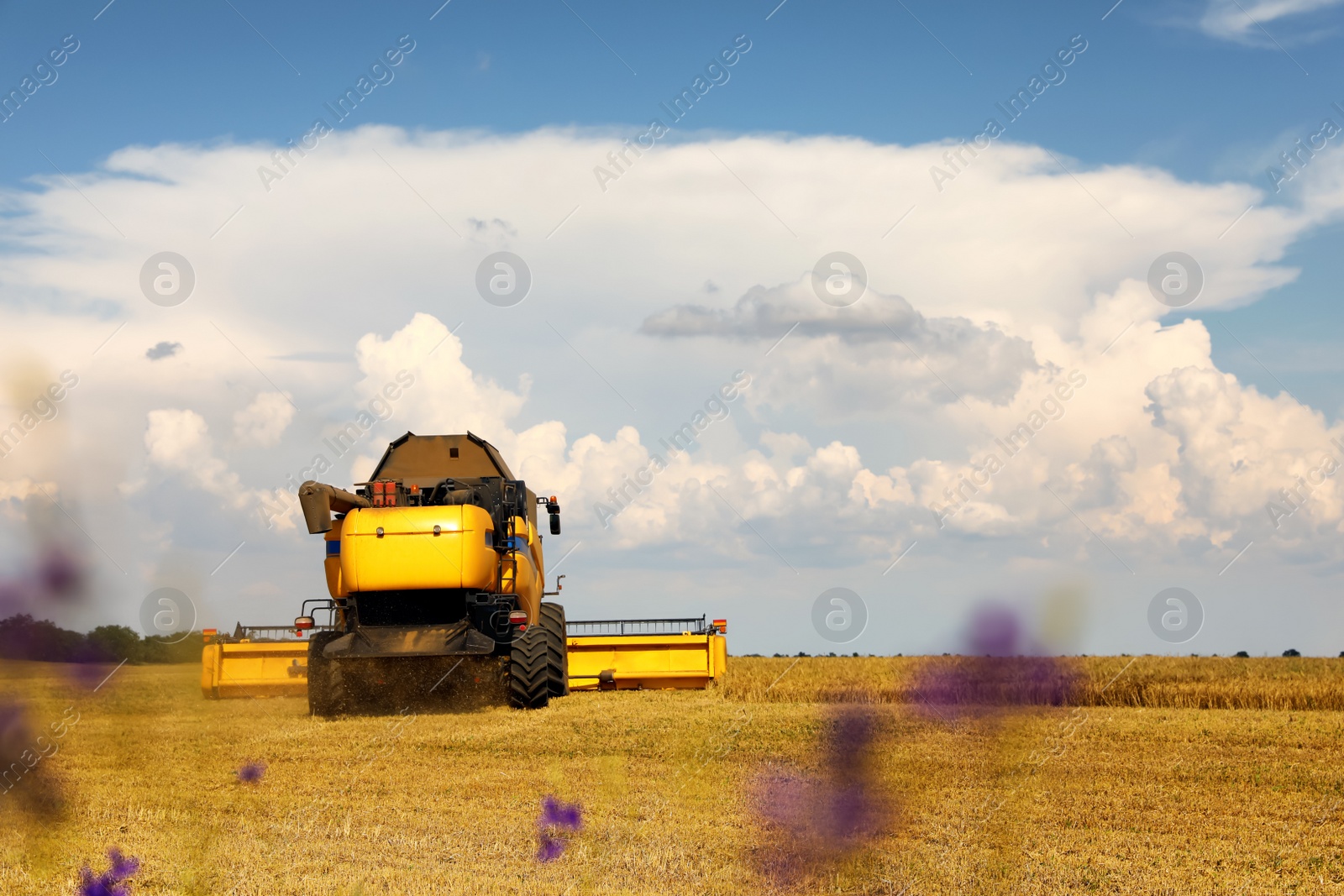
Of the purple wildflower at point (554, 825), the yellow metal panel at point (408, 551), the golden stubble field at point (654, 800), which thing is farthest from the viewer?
the yellow metal panel at point (408, 551)

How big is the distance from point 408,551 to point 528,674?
2.69 m

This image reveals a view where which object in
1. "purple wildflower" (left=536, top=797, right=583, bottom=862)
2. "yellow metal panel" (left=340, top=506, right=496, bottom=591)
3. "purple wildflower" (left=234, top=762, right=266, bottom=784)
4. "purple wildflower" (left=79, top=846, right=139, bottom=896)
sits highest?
"yellow metal panel" (left=340, top=506, right=496, bottom=591)

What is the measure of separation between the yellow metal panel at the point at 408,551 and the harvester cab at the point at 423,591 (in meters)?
0.01

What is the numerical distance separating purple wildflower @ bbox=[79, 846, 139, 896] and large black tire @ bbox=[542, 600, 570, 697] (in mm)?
10133

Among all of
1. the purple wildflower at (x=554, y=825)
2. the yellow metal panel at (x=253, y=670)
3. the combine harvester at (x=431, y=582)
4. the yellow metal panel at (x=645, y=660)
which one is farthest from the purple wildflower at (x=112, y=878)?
the yellow metal panel at (x=645, y=660)

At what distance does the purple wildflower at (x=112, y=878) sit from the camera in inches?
272

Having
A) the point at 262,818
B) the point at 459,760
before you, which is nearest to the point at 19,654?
the point at 262,818

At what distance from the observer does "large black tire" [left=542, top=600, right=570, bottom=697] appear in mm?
17984

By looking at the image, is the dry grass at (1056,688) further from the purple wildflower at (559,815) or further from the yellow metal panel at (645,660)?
the purple wildflower at (559,815)

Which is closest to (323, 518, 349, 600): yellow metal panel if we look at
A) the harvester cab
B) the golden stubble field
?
the harvester cab

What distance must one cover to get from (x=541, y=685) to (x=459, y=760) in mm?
5116

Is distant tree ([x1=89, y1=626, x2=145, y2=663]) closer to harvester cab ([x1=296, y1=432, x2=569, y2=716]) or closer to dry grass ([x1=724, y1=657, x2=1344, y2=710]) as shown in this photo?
harvester cab ([x1=296, y1=432, x2=569, y2=716])

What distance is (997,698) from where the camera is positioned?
17297 millimetres

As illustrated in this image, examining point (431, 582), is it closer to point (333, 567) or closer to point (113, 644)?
point (333, 567)
